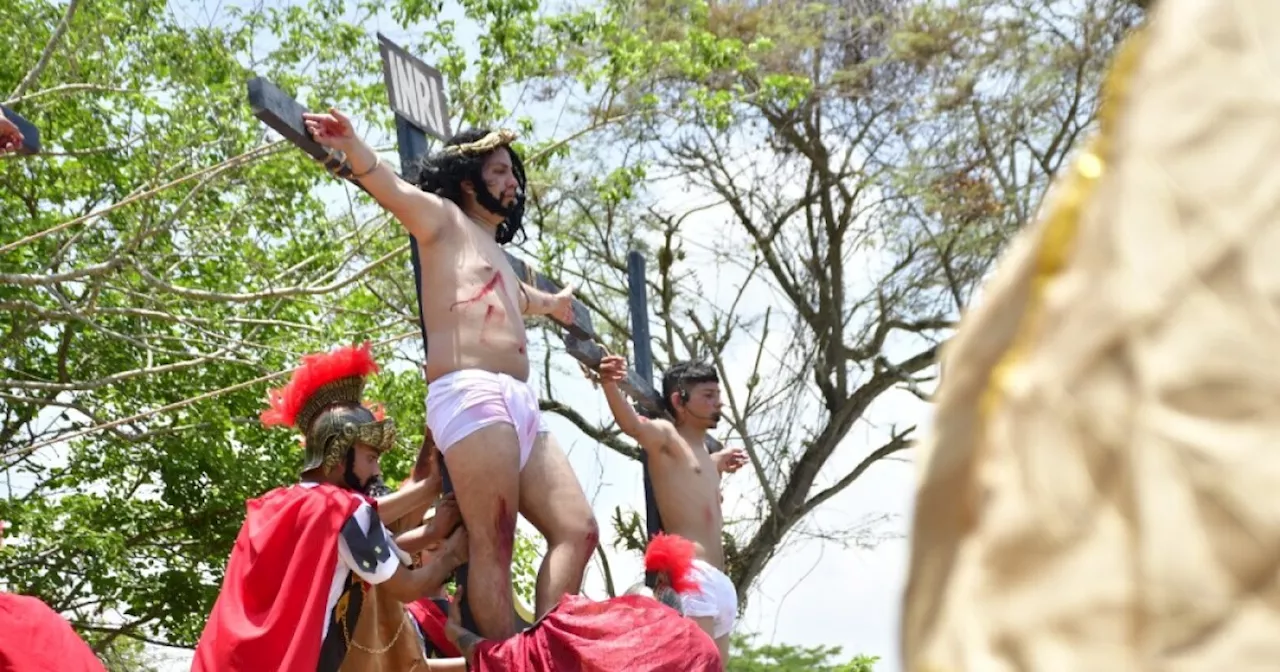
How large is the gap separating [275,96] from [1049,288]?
390 cm

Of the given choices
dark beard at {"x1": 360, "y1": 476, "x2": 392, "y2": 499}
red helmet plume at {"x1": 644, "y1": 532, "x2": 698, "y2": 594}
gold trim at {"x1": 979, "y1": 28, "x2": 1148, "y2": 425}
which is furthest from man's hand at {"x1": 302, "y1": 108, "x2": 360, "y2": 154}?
gold trim at {"x1": 979, "y1": 28, "x2": 1148, "y2": 425}

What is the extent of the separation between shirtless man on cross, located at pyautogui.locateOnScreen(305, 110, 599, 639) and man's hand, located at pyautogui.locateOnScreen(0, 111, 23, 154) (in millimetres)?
735

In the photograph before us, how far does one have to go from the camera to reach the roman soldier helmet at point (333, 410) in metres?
4.89

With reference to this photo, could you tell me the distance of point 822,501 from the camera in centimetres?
1523

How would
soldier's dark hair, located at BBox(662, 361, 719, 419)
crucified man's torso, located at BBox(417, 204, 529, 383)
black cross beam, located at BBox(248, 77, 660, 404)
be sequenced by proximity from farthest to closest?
soldier's dark hair, located at BBox(662, 361, 719, 419), crucified man's torso, located at BBox(417, 204, 529, 383), black cross beam, located at BBox(248, 77, 660, 404)

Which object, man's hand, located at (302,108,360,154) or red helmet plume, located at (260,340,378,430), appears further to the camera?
red helmet plume, located at (260,340,378,430)

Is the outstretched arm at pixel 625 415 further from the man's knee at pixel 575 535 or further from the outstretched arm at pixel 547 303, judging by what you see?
the man's knee at pixel 575 535

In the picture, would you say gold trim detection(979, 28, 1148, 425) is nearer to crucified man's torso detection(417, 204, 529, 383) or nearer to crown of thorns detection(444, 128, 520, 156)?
crucified man's torso detection(417, 204, 529, 383)

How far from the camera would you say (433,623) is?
5.43m

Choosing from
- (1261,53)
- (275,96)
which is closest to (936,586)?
(1261,53)

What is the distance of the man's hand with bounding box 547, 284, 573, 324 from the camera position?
5.50 meters

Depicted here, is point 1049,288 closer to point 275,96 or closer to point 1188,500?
point 1188,500

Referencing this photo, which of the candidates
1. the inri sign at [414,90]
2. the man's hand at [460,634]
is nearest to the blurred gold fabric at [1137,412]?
the man's hand at [460,634]

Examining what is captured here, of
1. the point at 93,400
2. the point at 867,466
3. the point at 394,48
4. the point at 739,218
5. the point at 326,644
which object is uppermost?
the point at 739,218
